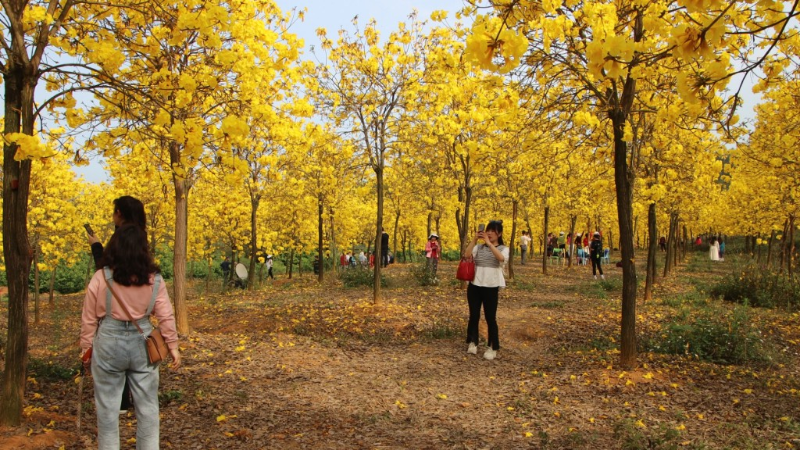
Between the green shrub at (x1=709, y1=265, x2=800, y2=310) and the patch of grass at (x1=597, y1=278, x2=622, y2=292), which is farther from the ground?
the green shrub at (x1=709, y1=265, x2=800, y2=310)

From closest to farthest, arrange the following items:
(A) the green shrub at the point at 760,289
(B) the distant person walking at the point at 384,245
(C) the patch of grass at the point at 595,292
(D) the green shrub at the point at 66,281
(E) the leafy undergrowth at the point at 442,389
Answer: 1. (E) the leafy undergrowth at the point at 442,389
2. (A) the green shrub at the point at 760,289
3. (C) the patch of grass at the point at 595,292
4. (B) the distant person walking at the point at 384,245
5. (D) the green shrub at the point at 66,281

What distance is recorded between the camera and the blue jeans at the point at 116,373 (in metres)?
3.17

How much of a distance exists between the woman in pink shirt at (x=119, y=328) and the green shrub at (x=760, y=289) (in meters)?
11.3

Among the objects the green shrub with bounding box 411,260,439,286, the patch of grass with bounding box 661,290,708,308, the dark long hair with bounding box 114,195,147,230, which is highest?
the dark long hair with bounding box 114,195,147,230

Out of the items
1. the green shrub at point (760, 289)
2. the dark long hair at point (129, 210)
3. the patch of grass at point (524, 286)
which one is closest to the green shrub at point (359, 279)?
the patch of grass at point (524, 286)

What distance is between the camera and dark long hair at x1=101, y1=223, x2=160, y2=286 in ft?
10.5

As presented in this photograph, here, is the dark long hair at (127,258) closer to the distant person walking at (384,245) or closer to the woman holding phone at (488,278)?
the woman holding phone at (488,278)

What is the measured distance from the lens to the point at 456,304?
1127 centimetres

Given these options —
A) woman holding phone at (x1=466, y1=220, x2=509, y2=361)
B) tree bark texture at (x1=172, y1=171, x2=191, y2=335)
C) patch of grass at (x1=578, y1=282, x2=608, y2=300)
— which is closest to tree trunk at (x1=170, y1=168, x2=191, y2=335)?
tree bark texture at (x1=172, y1=171, x2=191, y2=335)

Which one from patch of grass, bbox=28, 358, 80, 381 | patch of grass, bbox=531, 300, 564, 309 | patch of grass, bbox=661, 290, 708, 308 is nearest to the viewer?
patch of grass, bbox=28, 358, 80, 381

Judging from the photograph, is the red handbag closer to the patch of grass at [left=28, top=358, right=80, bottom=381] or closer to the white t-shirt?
the white t-shirt

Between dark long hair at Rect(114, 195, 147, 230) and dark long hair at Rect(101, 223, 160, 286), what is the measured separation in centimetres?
12

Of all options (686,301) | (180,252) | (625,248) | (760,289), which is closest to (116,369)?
(180,252)

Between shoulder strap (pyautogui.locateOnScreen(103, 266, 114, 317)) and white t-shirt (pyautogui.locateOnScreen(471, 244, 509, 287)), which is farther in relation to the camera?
white t-shirt (pyautogui.locateOnScreen(471, 244, 509, 287))
